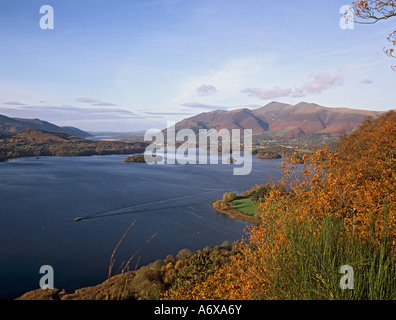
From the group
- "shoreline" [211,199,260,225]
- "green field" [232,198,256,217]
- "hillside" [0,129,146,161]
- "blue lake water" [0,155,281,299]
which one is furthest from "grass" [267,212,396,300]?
"hillside" [0,129,146,161]

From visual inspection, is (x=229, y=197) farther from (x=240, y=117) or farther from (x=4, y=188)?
(x=240, y=117)

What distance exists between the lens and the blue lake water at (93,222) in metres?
17.0

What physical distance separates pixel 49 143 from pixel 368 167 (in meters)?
89.2

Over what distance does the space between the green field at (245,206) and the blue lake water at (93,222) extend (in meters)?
2.31

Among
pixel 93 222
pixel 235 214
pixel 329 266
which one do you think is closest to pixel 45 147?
pixel 93 222

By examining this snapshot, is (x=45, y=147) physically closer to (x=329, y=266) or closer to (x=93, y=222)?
(x=93, y=222)

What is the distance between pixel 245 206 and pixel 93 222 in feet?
50.1

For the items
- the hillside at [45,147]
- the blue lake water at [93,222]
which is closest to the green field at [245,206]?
the blue lake water at [93,222]

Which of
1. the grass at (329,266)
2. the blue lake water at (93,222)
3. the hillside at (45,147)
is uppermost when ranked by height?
the hillside at (45,147)

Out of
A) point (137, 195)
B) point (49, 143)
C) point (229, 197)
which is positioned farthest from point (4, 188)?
Answer: point (49, 143)

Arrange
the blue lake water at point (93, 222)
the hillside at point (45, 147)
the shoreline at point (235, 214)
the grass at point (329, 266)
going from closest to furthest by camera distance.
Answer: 1. the grass at point (329, 266)
2. the blue lake water at point (93, 222)
3. the shoreline at point (235, 214)
4. the hillside at point (45, 147)

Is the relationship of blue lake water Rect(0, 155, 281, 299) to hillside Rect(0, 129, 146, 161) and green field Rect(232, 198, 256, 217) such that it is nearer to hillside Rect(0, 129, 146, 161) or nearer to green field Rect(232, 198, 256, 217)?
green field Rect(232, 198, 256, 217)

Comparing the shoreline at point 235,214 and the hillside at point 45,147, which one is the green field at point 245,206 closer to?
the shoreline at point 235,214

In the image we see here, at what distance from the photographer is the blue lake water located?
1704 centimetres
